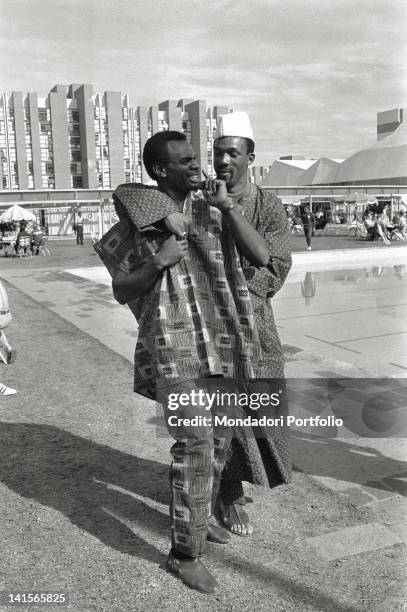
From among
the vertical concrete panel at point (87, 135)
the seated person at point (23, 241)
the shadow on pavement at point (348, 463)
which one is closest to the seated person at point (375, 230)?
the seated person at point (23, 241)

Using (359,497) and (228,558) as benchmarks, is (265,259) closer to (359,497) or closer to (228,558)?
(228,558)

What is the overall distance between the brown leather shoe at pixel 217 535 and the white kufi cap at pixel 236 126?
1659 millimetres

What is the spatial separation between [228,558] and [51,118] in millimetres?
87487

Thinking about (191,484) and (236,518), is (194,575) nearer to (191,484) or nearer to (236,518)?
(191,484)

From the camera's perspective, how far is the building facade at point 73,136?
81.4m

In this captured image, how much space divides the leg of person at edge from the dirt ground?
0.20 m

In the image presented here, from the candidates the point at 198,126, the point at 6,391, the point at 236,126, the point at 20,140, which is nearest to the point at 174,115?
the point at 198,126

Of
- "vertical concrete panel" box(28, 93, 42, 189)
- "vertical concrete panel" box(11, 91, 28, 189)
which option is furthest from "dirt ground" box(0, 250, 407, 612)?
"vertical concrete panel" box(28, 93, 42, 189)

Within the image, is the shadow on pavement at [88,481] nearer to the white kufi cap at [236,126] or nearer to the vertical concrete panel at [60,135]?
the white kufi cap at [236,126]

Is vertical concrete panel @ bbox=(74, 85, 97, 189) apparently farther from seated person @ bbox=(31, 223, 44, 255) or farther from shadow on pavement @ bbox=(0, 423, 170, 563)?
shadow on pavement @ bbox=(0, 423, 170, 563)

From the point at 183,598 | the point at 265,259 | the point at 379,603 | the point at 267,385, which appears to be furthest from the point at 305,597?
the point at 265,259

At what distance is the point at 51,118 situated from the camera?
83.3 m

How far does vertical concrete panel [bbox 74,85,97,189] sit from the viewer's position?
83000 mm

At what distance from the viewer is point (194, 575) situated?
2270 mm
